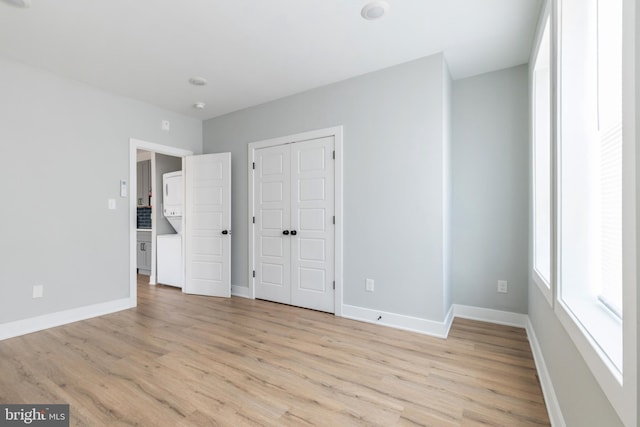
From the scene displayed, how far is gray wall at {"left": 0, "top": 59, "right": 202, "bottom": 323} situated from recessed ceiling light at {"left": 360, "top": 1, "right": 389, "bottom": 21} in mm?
3222

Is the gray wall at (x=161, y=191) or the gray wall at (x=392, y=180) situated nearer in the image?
the gray wall at (x=392, y=180)

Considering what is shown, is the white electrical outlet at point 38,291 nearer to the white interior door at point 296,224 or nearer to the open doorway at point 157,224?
the open doorway at point 157,224

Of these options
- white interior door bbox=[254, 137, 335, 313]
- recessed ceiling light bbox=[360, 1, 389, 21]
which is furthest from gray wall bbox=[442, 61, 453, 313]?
white interior door bbox=[254, 137, 335, 313]

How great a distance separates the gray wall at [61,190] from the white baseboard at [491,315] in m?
4.08

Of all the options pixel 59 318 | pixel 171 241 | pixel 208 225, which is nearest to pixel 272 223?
pixel 208 225

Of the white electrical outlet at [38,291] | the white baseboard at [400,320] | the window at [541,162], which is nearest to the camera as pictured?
the window at [541,162]

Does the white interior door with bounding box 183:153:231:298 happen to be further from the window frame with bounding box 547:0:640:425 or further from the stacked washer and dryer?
the window frame with bounding box 547:0:640:425

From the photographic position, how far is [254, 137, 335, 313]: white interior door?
3.50 m

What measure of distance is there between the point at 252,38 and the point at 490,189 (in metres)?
2.82

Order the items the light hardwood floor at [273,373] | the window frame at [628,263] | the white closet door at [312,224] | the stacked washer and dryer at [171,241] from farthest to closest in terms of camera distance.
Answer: the stacked washer and dryer at [171,241] < the white closet door at [312,224] < the light hardwood floor at [273,373] < the window frame at [628,263]

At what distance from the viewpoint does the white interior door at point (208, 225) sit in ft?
14.0

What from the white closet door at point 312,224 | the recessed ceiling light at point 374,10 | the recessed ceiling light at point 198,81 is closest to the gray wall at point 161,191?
the recessed ceiling light at point 198,81

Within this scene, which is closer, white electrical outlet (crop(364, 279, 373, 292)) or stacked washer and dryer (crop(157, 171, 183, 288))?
white electrical outlet (crop(364, 279, 373, 292))

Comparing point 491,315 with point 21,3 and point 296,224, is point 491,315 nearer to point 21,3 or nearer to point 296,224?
point 296,224
